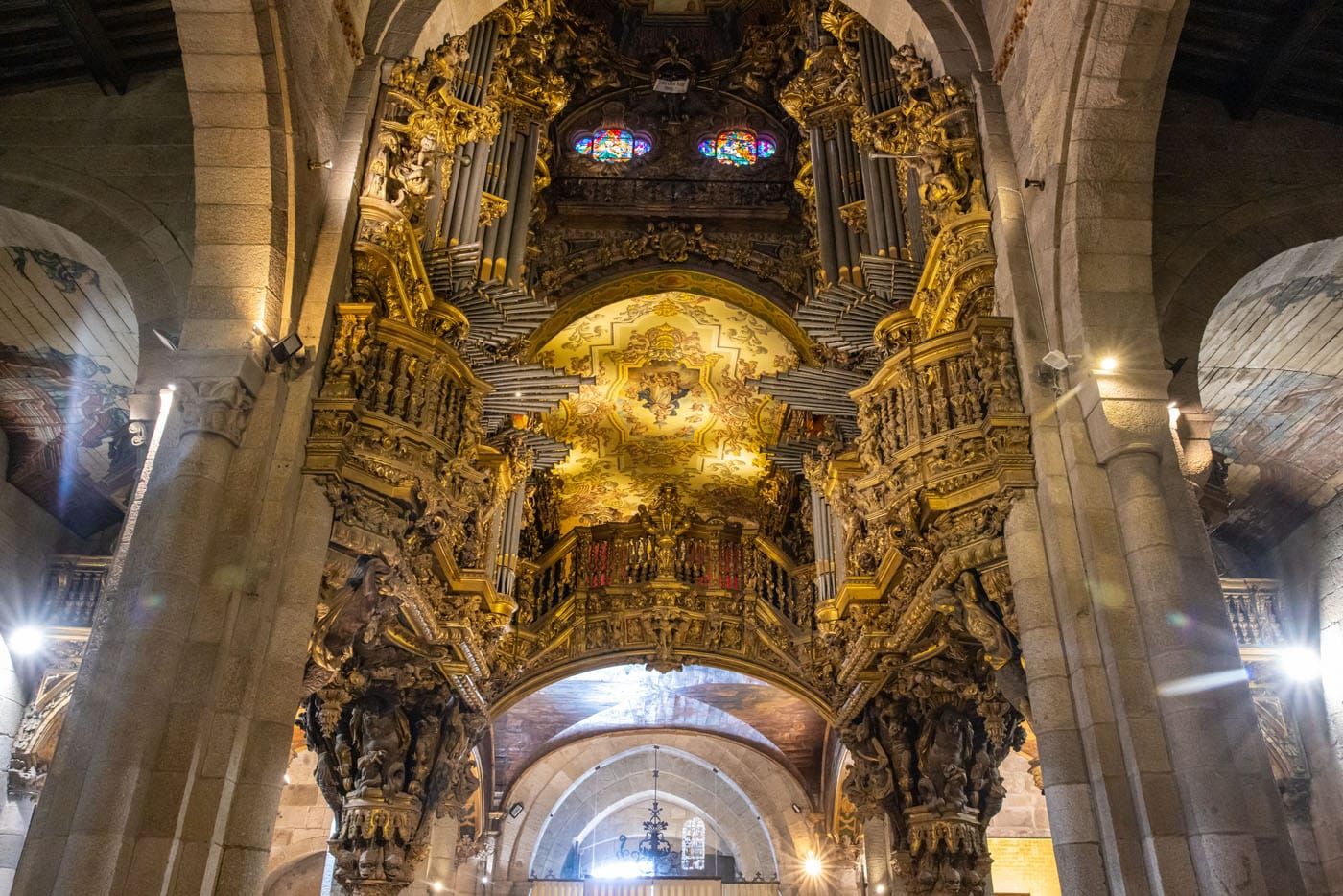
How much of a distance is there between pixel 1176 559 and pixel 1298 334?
4480 mm

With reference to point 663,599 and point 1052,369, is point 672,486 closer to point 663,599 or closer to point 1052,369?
point 663,599

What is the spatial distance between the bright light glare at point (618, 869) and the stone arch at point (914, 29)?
745 inches

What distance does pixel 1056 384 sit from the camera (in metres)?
6.57

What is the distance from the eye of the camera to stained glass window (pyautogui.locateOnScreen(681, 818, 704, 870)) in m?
23.7

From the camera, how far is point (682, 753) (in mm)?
19125

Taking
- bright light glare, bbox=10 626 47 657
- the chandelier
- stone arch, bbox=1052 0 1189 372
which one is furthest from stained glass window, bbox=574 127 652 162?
the chandelier

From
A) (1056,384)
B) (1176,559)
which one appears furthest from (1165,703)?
(1056,384)

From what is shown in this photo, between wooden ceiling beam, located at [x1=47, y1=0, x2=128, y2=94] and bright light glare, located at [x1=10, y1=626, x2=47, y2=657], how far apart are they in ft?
19.4

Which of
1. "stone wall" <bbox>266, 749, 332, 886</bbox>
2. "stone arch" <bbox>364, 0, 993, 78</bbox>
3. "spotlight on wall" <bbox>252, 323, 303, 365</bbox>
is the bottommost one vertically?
"stone wall" <bbox>266, 749, 332, 886</bbox>

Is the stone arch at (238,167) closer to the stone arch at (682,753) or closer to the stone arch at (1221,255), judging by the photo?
the stone arch at (1221,255)

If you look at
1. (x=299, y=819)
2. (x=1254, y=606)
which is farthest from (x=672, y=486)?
(x=299, y=819)

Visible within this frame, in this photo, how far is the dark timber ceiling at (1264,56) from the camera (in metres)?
7.47

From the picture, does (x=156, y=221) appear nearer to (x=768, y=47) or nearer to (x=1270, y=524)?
(x=768, y=47)

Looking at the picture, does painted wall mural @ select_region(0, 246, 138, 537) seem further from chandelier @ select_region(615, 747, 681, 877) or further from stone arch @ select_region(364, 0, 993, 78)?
chandelier @ select_region(615, 747, 681, 877)
